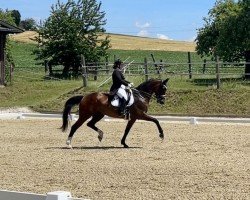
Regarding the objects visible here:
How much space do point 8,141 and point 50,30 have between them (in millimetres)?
24490

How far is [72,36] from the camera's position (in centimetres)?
3984

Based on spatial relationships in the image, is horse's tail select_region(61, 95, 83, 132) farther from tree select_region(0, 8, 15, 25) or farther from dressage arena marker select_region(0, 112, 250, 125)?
tree select_region(0, 8, 15, 25)

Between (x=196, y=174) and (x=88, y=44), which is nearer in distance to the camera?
(x=196, y=174)

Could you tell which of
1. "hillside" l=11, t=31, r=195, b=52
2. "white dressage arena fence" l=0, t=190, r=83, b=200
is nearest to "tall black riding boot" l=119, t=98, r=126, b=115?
"white dressage arena fence" l=0, t=190, r=83, b=200

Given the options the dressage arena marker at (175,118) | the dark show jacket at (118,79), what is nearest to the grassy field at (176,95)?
the dressage arena marker at (175,118)

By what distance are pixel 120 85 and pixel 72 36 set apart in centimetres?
2543

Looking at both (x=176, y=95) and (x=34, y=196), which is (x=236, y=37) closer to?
(x=176, y=95)

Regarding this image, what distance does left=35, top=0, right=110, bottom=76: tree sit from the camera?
39.9 m

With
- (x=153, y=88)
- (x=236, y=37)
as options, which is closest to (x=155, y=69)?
(x=236, y=37)

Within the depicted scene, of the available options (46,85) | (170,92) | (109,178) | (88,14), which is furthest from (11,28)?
(109,178)

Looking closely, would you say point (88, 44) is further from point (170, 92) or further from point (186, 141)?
point (186, 141)

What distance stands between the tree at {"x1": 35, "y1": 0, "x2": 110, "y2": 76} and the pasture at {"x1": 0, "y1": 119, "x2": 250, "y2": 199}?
68.4ft

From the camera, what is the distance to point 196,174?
1043 centimetres

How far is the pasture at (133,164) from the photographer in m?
9.16
